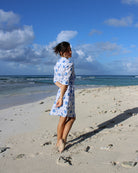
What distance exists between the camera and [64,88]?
309cm

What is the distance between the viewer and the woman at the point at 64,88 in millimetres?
3096

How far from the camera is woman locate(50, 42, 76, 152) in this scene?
10.2 feet

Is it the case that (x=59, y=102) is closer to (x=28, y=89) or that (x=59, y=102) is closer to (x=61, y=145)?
(x=61, y=145)

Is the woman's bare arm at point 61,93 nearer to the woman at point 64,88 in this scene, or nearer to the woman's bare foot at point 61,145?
the woman at point 64,88

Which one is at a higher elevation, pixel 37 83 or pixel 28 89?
pixel 37 83

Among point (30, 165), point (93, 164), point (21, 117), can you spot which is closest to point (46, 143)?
point (30, 165)

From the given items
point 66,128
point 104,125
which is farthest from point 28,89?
point 66,128

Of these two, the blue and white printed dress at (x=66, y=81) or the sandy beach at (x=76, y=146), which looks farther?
the blue and white printed dress at (x=66, y=81)

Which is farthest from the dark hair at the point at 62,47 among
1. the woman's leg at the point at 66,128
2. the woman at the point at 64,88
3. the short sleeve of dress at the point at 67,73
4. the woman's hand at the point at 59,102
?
the woman's leg at the point at 66,128

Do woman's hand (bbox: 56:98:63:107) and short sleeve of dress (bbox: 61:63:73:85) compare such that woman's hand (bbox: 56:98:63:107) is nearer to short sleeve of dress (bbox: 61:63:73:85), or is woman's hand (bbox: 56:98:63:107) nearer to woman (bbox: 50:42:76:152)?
woman (bbox: 50:42:76:152)

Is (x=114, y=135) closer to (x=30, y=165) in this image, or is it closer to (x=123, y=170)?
(x=123, y=170)

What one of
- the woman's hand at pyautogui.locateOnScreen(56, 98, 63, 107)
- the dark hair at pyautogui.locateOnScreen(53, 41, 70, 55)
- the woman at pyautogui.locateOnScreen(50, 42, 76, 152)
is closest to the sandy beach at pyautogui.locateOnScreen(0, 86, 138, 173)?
the woman at pyautogui.locateOnScreen(50, 42, 76, 152)

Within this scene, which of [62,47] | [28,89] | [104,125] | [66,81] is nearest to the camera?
[66,81]

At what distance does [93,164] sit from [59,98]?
1207 mm
